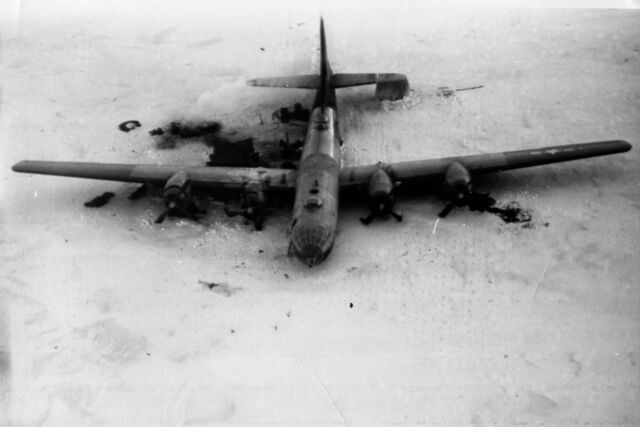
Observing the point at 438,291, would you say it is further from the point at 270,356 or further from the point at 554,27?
the point at 554,27

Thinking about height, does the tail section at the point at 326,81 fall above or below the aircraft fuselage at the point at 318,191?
above

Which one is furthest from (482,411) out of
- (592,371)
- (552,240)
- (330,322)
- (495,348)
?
(552,240)

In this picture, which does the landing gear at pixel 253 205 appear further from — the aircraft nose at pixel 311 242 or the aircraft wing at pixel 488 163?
the aircraft wing at pixel 488 163

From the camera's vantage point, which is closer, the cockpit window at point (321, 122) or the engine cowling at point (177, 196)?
the engine cowling at point (177, 196)

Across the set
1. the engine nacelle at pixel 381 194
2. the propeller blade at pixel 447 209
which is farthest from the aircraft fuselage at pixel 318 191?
the propeller blade at pixel 447 209

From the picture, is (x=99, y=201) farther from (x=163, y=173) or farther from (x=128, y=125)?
(x=128, y=125)
